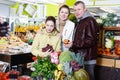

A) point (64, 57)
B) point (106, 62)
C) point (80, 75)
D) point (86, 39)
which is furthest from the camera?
point (106, 62)

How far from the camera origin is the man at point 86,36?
113 inches

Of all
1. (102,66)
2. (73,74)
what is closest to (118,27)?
(102,66)

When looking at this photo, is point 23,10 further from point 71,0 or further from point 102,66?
point 102,66

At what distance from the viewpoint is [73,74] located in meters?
2.19

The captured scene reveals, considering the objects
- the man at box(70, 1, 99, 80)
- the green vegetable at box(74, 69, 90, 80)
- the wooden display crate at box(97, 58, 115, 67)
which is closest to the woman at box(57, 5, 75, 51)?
the man at box(70, 1, 99, 80)

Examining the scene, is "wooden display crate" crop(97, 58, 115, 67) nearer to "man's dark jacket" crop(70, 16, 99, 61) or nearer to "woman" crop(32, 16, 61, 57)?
"man's dark jacket" crop(70, 16, 99, 61)

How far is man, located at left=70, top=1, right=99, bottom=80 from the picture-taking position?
9.40 ft

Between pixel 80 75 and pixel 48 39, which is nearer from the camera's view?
pixel 80 75

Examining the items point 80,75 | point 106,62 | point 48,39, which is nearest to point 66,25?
point 48,39

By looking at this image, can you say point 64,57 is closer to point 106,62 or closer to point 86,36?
point 86,36

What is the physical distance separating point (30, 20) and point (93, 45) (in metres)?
2.93

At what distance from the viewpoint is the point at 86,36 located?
289 centimetres

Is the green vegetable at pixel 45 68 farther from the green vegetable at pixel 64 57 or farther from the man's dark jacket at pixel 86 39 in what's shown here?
the man's dark jacket at pixel 86 39

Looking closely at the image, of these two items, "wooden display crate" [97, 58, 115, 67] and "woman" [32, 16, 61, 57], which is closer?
"woman" [32, 16, 61, 57]
